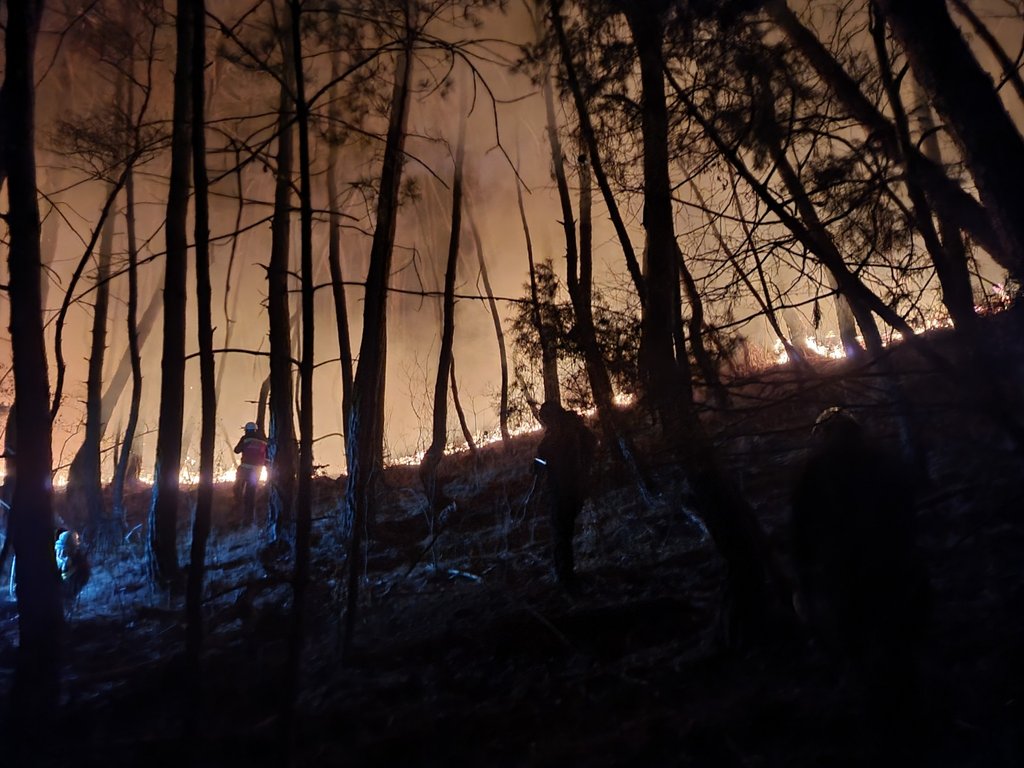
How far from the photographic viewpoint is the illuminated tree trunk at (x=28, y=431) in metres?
5.37

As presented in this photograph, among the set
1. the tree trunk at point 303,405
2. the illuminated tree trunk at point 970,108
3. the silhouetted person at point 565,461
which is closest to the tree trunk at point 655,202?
the silhouetted person at point 565,461

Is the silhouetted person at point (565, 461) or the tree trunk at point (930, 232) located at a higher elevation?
the tree trunk at point (930, 232)

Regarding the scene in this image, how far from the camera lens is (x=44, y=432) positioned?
579 cm

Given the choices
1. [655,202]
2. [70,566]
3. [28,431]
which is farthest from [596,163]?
[70,566]

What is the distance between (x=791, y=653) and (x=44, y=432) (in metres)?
6.62

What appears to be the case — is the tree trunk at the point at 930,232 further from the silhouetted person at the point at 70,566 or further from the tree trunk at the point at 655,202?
the silhouetted person at the point at 70,566

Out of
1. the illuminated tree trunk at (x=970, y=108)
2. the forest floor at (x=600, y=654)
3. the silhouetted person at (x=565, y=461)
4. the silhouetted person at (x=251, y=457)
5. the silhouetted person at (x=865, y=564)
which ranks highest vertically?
the illuminated tree trunk at (x=970, y=108)

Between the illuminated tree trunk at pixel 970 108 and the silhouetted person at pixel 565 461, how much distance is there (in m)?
4.26

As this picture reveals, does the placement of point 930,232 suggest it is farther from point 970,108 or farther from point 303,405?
point 303,405

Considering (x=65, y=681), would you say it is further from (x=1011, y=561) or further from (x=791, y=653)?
(x=1011, y=561)

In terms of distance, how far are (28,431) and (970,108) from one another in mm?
7826

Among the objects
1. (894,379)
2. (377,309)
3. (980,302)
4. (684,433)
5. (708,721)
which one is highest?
(377,309)

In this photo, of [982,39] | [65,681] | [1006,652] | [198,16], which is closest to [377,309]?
[198,16]

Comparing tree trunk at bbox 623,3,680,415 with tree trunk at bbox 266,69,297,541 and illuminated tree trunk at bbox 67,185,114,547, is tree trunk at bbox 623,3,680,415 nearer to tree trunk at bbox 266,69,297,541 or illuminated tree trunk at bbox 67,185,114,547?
tree trunk at bbox 266,69,297,541
